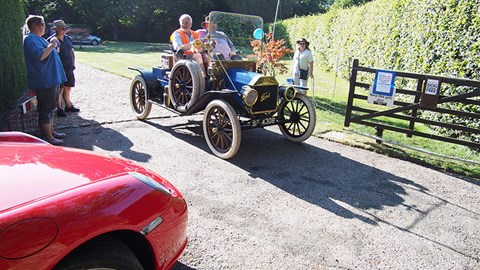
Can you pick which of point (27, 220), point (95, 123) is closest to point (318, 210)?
point (27, 220)

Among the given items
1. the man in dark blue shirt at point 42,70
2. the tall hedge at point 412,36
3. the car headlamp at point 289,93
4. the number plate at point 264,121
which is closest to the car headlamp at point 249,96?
the number plate at point 264,121

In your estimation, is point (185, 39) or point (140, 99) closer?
point (185, 39)

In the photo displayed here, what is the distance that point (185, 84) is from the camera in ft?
19.7

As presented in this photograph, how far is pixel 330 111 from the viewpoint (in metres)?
8.73

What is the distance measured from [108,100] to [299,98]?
17.5ft

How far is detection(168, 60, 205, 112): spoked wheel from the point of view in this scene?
18.7 feet

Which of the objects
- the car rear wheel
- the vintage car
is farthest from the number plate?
the car rear wheel

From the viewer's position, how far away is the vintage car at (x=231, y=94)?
210 inches

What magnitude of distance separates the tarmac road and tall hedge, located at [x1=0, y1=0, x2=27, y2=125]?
1.77m

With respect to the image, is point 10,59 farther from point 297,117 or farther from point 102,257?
point 102,257

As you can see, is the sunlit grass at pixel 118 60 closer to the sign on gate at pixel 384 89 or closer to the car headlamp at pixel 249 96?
the car headlamp at pixel 249 96

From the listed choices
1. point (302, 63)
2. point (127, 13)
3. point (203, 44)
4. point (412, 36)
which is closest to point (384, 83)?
point (302, 63)

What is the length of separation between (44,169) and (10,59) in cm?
721

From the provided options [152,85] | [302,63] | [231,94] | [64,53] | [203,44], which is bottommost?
[152,85]
